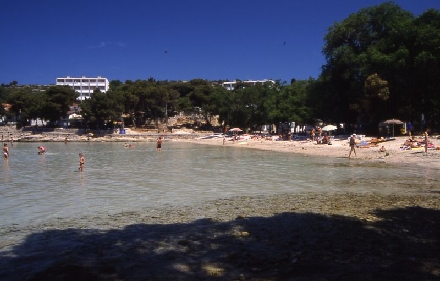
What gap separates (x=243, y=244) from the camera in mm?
7727

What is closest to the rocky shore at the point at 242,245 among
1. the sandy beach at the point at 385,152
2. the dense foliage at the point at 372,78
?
the sandy beach at the point at 385,152

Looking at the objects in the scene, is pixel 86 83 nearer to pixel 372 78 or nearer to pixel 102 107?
pixel 102 107

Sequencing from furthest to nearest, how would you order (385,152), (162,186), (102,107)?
(102,107) → (385,152) → (162,186)

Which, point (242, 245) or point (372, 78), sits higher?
point (372, 78)

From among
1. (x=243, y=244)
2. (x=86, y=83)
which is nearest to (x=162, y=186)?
(x=243, y=244)

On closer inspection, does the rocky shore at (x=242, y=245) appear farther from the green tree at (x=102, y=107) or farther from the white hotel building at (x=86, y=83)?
the white hotel building at (x=86, y=83)

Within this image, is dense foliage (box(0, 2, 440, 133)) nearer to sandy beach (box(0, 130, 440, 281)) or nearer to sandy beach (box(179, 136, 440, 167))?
sandy beach (box(179, 136, 440, 167))

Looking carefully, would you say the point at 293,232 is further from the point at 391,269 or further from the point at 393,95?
the point at 393,95

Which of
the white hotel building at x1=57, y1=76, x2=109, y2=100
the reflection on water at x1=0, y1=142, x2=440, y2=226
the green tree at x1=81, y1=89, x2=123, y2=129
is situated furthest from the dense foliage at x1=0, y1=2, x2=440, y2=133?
the white hotel building at x1=57, y1=76, x2=109, y2=100

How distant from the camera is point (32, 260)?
23.6 ft

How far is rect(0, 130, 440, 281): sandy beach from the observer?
19.8 feet

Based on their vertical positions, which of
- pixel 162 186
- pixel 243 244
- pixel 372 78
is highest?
pixel 372 78

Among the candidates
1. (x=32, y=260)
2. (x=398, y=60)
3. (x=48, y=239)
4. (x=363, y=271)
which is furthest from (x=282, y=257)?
(x=398, y=60)

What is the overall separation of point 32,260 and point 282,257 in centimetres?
459
